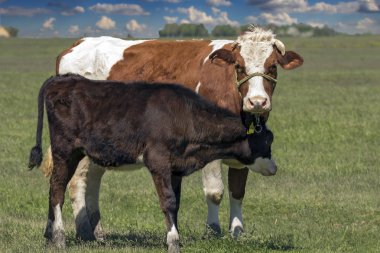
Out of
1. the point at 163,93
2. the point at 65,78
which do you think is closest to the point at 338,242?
the point at 163,93

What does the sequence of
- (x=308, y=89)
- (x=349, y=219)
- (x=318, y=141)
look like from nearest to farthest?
(x=349, y=219) → (x=318, y=141) → (x=308, y=89)

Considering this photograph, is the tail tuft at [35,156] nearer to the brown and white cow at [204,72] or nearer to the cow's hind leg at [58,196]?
the cow's hind leg at [58,196]

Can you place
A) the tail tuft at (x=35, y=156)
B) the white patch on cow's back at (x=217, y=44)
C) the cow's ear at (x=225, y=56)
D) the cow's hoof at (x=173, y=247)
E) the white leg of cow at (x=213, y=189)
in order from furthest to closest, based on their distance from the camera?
the white patch on cow's back at (x=217, y=44) < the white leg of cow at (x=213, y=189) < the cow's ear at (x=225, y=56) < the tail tuft at (x=35, y=156) < the cow's hoof at (x=173, y=247)

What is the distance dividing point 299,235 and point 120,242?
250 cm

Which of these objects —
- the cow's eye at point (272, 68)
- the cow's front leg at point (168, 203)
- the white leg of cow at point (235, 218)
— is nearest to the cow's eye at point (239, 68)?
the cow's eye at point (272, 68)

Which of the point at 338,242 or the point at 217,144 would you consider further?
the point at 338,242

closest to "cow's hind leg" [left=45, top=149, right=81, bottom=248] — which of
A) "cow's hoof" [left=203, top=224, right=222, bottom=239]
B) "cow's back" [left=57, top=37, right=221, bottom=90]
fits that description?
"cow's hoof" [left=203, top=224, right=222, bottom=239]

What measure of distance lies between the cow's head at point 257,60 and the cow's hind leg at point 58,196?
1.97 metres

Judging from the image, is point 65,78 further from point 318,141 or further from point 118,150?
point 318,141

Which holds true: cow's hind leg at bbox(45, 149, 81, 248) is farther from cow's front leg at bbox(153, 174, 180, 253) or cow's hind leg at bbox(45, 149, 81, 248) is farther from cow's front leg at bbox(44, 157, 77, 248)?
cow's front leg at bbox(153, 174, 180, 253)

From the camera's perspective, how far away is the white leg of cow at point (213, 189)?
10.6m

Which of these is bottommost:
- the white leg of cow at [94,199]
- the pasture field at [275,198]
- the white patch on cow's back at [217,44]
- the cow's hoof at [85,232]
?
the pasture field at [275,198]

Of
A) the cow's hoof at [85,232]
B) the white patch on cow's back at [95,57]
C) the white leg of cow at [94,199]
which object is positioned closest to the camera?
the cow's hoof at [85,232]

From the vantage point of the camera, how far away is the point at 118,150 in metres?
8.72
